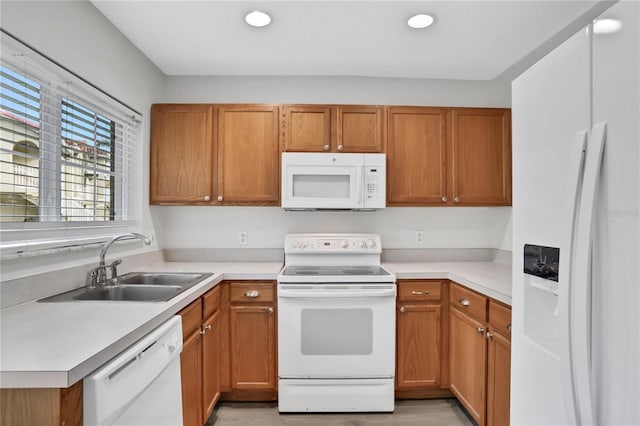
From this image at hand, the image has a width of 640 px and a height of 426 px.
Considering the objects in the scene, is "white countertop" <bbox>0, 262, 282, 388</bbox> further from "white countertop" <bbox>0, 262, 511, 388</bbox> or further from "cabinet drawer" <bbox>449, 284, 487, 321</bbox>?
"cabinet drawer" <bbox>449, 284, 487, 321</bbox>

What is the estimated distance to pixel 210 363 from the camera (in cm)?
198

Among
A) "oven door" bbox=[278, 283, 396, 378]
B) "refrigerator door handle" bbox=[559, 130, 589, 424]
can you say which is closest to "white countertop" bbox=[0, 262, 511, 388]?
"oven door" bbox=[278, 283, 396, 378]

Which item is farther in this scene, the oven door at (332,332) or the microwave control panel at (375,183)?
the microwave control panel at (375,183)

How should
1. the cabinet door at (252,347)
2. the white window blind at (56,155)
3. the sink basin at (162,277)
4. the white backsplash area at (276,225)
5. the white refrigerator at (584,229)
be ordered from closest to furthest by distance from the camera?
the white refrigerator at (584,229)
the white window blind at (56,155)
the sink basin at (162,277)
the cabinet door at (252,347)
the white backsplash area at (276,225)

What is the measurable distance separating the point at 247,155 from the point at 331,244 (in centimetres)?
93

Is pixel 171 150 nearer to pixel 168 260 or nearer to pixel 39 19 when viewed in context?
pixel 168 260

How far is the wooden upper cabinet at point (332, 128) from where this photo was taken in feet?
8.15

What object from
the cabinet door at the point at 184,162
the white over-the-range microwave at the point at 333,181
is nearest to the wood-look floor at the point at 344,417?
the white over-the-range microwave at the point at 333,181

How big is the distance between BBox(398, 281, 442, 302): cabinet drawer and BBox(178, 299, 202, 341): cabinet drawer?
1.27 metres

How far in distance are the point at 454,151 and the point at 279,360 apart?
76.5 inches

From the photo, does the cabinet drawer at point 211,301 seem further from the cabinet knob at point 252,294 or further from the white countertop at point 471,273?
the white countertop at point 471,273

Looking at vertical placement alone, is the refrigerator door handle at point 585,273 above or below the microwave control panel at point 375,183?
below

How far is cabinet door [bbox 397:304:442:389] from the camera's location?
7.32 feet

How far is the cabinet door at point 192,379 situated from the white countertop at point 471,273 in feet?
4.27
